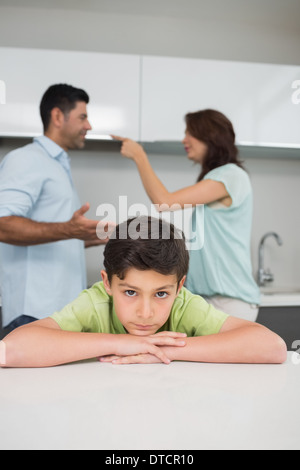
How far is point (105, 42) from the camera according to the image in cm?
281

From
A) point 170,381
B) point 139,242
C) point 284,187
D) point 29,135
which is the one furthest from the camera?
point 284,187

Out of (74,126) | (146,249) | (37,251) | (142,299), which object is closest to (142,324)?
(142,299)

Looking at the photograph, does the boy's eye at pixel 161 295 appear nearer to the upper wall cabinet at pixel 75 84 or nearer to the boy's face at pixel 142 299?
the boy's face at pixel 142 299

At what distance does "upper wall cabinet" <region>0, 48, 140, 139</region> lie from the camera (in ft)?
7.79

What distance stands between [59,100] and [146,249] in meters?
1.14

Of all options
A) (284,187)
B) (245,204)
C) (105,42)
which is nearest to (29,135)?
(105,42)

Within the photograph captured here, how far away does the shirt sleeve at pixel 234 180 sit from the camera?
168cm

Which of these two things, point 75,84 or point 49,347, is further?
point 75,84

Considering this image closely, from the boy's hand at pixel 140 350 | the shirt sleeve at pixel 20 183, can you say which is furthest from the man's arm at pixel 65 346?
the shirt sleeve at pixel 20 183

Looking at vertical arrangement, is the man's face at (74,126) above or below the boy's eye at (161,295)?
above

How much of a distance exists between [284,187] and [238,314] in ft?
5.07

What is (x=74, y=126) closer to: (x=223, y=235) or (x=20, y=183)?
(x=20, y=183)

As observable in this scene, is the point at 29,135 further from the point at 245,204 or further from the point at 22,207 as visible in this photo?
the point at 245,204

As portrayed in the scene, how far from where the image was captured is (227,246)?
1712mm
